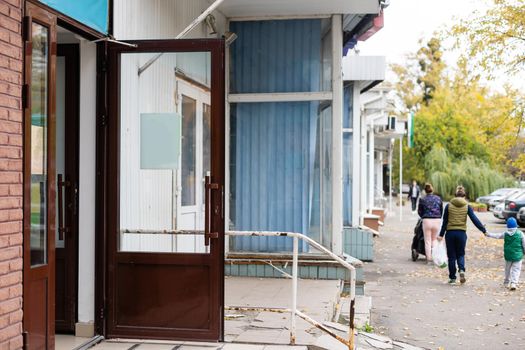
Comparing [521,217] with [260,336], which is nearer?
[260,336]

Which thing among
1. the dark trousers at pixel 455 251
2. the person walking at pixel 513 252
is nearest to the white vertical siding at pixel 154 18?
the dark trousers at pixel 455 251

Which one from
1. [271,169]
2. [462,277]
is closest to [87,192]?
[271,169]

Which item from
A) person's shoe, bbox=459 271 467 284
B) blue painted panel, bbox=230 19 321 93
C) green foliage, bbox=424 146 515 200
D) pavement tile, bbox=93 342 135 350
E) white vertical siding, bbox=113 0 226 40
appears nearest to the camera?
pavement tile, bbox=93 342 135 350

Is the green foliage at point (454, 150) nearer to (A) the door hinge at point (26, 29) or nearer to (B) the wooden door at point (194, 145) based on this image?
(B) the wooden door at point (194, 145)

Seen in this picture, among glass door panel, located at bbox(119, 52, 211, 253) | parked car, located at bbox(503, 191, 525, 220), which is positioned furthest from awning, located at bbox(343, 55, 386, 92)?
parked car, located at bbox(503, 191, 525, 220)

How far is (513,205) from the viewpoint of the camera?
89.2 feet

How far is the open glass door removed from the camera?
6223mm

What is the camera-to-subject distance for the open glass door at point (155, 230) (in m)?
6.22

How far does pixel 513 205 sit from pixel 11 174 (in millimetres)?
24993

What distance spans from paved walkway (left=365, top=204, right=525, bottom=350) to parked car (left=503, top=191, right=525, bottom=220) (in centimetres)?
1043

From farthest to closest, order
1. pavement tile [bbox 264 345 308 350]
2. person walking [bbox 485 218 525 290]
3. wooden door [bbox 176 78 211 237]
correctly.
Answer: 1. person walking [bbox 485 218 525 290]
2. wooden door [bbox 176 78 211 237]
3. pavement tile [bbox 264 345 308 350]

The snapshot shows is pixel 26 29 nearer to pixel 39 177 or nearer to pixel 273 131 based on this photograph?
pixel 39 177

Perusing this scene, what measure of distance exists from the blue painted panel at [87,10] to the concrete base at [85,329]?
2.51m

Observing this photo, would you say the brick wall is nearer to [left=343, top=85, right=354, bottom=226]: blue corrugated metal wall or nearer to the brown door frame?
the brown door frame
